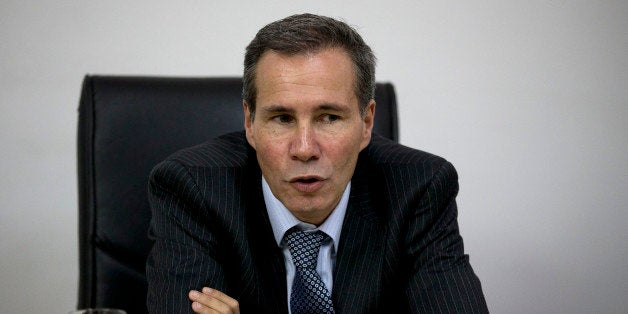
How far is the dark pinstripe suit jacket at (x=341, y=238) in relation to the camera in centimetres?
146

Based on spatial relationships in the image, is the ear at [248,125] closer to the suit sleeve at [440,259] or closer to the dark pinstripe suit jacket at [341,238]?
the dark pinstripe suit jacket at [341,238]

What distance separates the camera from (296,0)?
8.11 feet

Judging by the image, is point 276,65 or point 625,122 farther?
point 625,122

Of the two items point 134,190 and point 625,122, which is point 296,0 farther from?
point 625,122

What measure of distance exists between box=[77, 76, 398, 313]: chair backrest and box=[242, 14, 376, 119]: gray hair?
209mm

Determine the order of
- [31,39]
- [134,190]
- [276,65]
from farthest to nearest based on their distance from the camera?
1. [31,39]
2. [134,190]
3. [276,65]

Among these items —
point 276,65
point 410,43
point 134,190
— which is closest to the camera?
point 276,65

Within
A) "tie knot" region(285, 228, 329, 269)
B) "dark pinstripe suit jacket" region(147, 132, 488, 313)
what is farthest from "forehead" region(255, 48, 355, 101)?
"tie knot" region(285, 228, 329, 269)

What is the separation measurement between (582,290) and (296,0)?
1492 millimetres

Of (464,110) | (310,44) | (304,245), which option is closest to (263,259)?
(304,245)

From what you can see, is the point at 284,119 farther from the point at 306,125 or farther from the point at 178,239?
the point at 178,239

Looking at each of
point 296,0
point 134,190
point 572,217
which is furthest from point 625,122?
point 134,190

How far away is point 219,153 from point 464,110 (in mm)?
1231

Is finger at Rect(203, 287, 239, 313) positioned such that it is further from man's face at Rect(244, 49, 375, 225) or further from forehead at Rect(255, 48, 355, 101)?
forehead at Rect(255, 48, 355, 101)
